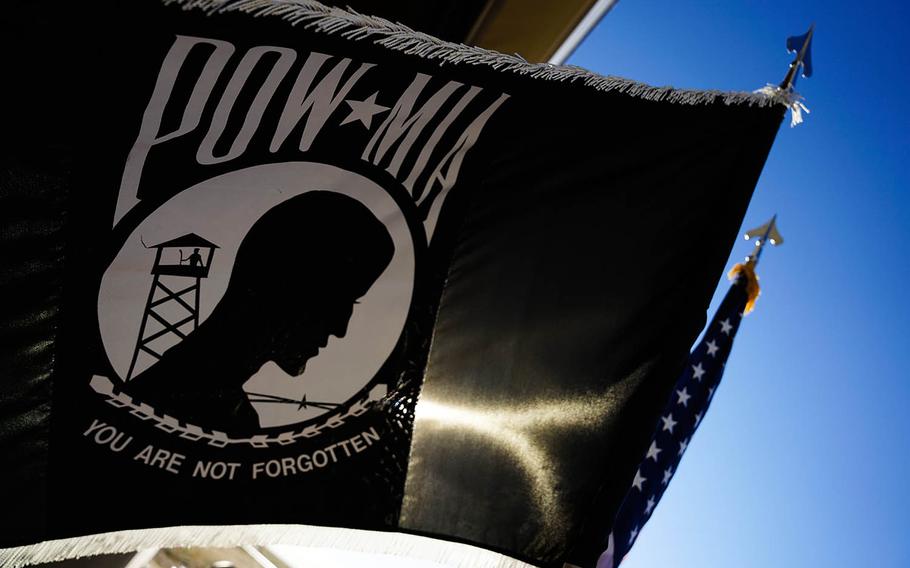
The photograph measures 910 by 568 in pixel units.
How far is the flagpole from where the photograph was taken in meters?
1.34

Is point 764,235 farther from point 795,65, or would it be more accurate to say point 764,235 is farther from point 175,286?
point 175,286

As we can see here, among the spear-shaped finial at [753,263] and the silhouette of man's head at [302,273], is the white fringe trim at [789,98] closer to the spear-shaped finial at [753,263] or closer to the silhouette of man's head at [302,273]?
the silhouette of man's head at [302,273]

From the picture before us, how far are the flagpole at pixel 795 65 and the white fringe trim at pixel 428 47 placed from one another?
0.17 feet

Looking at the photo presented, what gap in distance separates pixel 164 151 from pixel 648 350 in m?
1.13

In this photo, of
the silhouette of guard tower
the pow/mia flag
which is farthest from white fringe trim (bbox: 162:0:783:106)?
the silhouette of guard tower

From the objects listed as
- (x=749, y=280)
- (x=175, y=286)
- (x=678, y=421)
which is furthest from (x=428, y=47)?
(x=749, y=280)

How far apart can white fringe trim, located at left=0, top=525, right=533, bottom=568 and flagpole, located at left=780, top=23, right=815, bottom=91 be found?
4.20 ft

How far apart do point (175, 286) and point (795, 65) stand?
150cm

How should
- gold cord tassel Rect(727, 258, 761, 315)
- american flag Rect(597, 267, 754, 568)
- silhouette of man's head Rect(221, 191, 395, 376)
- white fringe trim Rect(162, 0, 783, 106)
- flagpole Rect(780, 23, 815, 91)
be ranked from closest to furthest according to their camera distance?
white fringe trim Rect(162, 0, 783, 106), silhouette of man's head Rect(221, 191, 395, 376), flagpole Rect(780, 23, 815, 91), american flag Rect(597, 267, 754, 568), gold cord tassel Rect(727, 258, 761, 315)

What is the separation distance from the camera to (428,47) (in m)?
1.21

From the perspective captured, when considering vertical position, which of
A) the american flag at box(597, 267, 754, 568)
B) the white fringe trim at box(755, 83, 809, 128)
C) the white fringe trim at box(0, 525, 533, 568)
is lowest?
the white fringe trim at box(0, 525, 533, 568)

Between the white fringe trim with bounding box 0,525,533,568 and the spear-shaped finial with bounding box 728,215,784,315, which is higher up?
the spear-shaped finial with bounding box 728,215,784,315

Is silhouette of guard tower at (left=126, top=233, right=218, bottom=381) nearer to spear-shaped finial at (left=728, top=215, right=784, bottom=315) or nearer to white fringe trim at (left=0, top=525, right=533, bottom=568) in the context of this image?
white fringe trim at (left=0, top=525, right=533, bottom=568)

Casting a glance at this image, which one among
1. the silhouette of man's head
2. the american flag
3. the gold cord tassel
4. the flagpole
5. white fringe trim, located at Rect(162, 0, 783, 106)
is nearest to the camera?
white fringe trim, located at Rect(162, 0, 783, 106)
